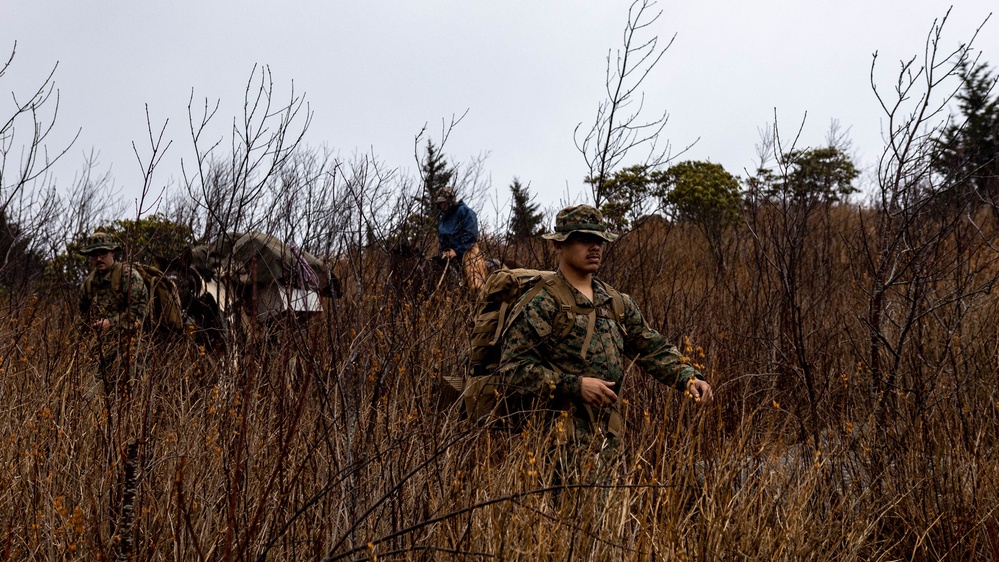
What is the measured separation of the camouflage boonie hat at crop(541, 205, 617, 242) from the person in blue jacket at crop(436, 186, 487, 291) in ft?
11.7

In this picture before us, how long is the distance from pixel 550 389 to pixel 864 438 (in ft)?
4.53

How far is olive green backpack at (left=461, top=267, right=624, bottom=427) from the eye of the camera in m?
3.26

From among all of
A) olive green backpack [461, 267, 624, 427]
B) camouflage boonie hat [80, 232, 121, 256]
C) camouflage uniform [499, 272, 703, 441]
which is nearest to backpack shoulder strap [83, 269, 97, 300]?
camouflage boonie hat [80, 232, 121, 256]

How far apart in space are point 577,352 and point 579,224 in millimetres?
520

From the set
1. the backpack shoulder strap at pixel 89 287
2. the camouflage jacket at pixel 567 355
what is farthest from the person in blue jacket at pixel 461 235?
the camouflage jacket at pixel 567 355

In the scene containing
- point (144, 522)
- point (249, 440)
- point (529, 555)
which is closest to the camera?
point (529, 555)

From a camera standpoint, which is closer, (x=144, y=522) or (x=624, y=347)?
(x=144, y=522)

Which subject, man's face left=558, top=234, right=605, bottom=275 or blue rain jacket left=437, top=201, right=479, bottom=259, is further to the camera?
blue rain jacket left=437, top=201, right=479, bottom=259

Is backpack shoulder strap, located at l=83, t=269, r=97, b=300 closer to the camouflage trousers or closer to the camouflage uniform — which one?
the camouflage trousers

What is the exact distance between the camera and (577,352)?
3254 mm

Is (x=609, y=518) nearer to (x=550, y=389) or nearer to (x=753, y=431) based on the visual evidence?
(x=550, y=389)

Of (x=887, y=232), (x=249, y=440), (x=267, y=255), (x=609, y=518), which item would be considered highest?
(x=267, y=255)

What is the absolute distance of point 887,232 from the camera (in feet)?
11.5

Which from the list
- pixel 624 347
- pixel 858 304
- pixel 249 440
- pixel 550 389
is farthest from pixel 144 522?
pixel 858 304
